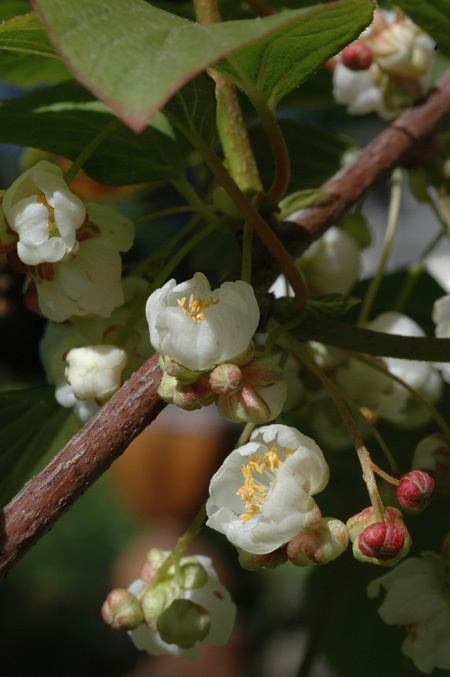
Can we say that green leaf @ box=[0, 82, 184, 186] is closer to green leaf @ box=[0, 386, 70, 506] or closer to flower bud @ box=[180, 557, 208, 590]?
green leaf @ box=[0, 386, 70, 506]

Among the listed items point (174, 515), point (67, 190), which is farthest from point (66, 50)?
point (174, 515)

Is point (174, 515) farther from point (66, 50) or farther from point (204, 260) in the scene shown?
point (66, 50)

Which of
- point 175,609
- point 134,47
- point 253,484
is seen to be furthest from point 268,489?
point 134,47

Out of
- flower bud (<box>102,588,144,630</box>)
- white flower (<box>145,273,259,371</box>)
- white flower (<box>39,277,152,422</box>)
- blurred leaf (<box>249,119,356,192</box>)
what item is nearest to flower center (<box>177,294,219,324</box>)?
white flower (<box>145,273,259,371</box>)

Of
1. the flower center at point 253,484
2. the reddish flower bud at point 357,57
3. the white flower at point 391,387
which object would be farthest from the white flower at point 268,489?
the reddish flower bud at point 357,57

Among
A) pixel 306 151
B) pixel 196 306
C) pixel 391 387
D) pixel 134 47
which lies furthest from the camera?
pixel 306 151

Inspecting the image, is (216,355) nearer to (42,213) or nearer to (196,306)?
(196,306)
